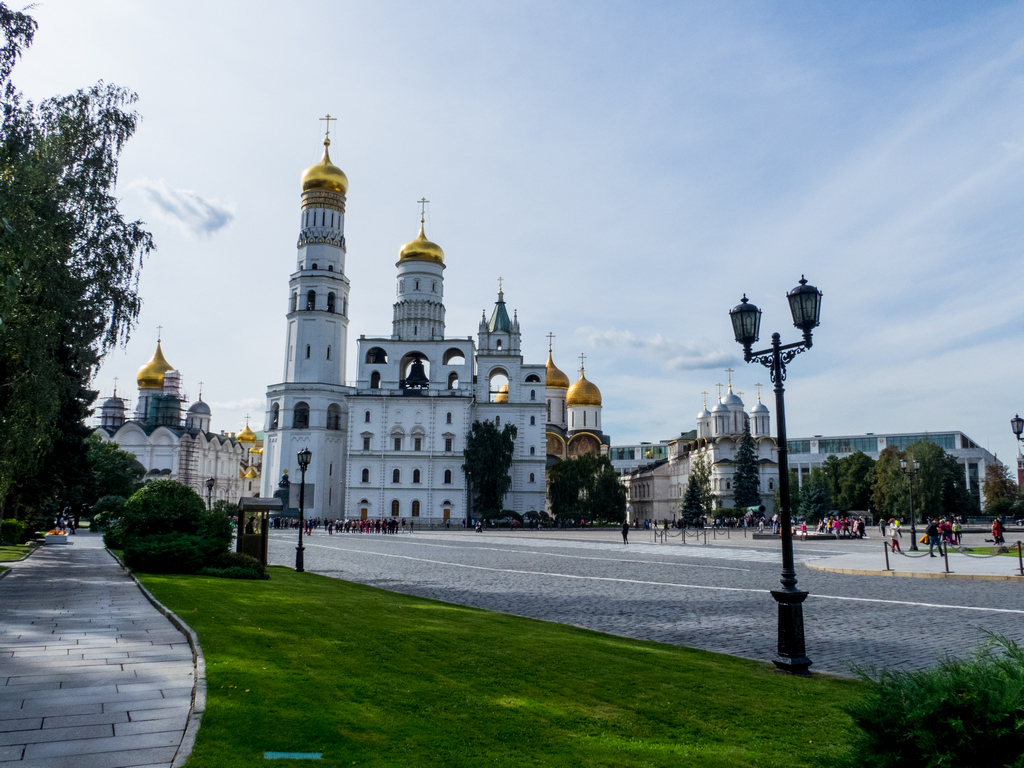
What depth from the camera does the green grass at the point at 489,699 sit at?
185 inches

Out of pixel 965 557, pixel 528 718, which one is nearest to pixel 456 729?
pixel 528 718

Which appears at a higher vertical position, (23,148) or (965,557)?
(23,148)

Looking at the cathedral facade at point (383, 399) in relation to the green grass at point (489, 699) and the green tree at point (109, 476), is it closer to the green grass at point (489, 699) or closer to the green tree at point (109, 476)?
the green tree at point (109, 476)

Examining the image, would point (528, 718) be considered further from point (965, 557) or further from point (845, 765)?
point (965, 557)

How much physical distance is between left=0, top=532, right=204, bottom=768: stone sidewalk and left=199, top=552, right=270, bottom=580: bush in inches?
155

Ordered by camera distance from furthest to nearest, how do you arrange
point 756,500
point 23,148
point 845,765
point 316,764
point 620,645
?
point 756,500 → point 23,148 → point 620,645 → point 316,764 → point 845,765

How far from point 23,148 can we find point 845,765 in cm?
1661

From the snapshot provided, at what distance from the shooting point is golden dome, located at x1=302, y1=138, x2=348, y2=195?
70.7 m

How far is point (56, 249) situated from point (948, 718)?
17.0 metres

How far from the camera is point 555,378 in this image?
10069 centimetres

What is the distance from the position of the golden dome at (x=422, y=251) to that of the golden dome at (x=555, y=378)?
97.7ft

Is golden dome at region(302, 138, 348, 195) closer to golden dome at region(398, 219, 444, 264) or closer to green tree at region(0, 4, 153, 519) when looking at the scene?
golden dome at region(398, 219, 444, 264)

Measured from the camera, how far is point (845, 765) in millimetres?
3533

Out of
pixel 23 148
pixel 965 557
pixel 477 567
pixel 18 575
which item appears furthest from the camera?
pixel 965 557
